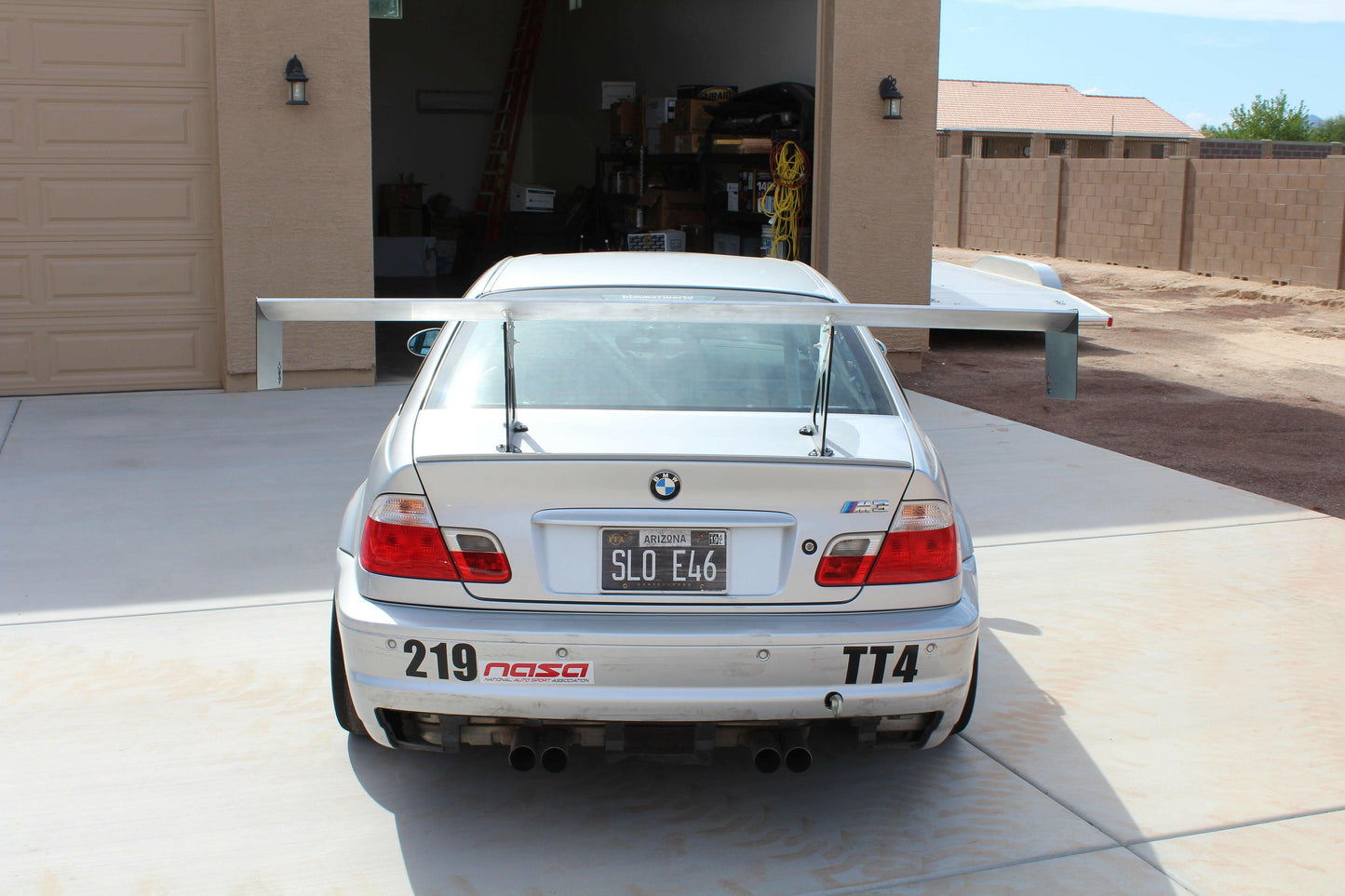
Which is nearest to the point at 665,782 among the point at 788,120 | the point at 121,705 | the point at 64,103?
the point at 121,705

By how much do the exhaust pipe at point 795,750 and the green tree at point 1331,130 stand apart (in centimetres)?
7021

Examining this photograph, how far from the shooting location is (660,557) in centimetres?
298

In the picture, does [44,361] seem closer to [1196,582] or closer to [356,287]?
[356,287]

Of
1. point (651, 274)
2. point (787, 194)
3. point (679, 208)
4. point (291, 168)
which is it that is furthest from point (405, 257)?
point (651, 274)

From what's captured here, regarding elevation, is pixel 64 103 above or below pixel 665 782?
above

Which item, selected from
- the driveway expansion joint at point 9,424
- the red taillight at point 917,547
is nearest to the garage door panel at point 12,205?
the driveway expansion joint at point 9,424

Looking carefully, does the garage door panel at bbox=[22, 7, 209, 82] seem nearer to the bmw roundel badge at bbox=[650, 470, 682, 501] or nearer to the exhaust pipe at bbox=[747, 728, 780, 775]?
the bmw roundel badge at bbox=[650, 470, 682, 501]

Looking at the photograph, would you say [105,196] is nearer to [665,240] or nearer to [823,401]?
[665,240]

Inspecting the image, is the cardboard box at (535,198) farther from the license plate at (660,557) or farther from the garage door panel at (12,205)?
the license plate at (660,557)

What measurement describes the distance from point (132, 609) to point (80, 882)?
6.46 feet

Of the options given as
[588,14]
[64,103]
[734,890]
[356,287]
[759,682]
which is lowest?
[734,890]

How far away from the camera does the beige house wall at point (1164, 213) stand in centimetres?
1809

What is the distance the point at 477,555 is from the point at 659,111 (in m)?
12.4

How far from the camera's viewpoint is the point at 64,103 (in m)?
8.95
